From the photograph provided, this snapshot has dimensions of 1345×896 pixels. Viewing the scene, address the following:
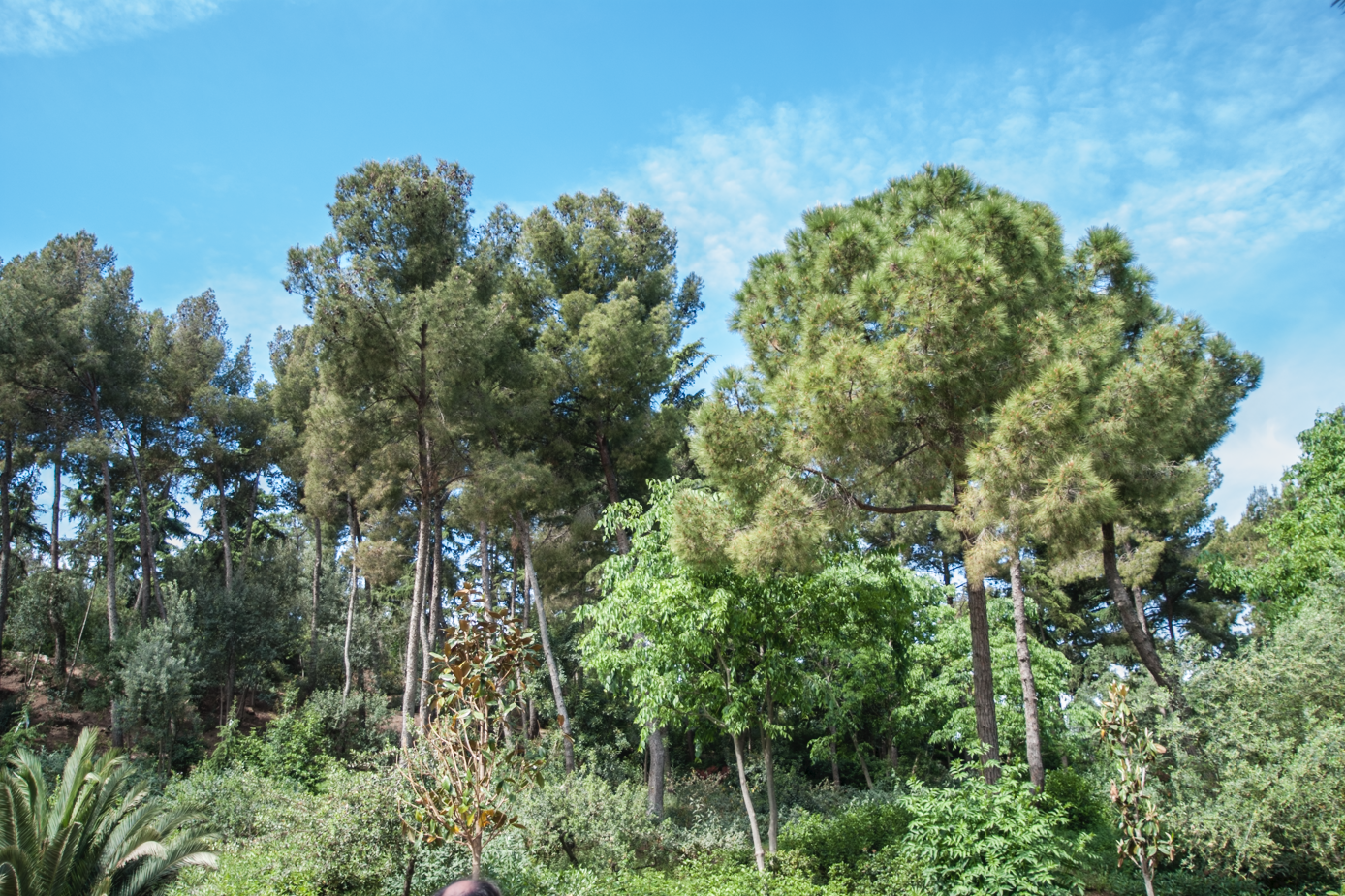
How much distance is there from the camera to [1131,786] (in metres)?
6.56

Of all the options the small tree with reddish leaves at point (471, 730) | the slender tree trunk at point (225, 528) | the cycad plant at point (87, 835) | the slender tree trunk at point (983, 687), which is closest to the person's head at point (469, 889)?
the small tree with reddish leaves at point (471, 730)

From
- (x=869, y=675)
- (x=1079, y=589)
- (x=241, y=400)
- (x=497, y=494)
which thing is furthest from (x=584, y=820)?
(x=1079, y=589)

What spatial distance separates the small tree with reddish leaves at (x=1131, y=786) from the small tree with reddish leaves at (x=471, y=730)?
509cm

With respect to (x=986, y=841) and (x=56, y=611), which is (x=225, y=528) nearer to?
(x=56, y=611)

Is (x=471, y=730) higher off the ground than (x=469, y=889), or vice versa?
(x=471, y=730)

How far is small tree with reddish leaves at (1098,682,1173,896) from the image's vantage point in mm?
6508

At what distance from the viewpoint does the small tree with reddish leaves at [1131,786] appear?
651 centimetres

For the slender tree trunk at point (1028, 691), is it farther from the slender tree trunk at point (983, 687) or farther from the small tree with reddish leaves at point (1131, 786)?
the small tree with reddish leaves at point (1131, 786)

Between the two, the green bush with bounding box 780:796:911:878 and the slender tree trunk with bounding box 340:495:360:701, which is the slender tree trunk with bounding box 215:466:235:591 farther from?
the green bush with bounding box 780:796:911:878

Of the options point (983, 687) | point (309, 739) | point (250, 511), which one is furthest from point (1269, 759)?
point (250, 511)

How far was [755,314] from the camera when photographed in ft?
31.3

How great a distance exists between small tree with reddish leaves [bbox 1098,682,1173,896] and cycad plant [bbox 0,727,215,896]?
855 centimetres

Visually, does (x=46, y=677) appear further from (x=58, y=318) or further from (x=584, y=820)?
(x=584, y=820)

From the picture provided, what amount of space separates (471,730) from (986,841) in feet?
15.7
